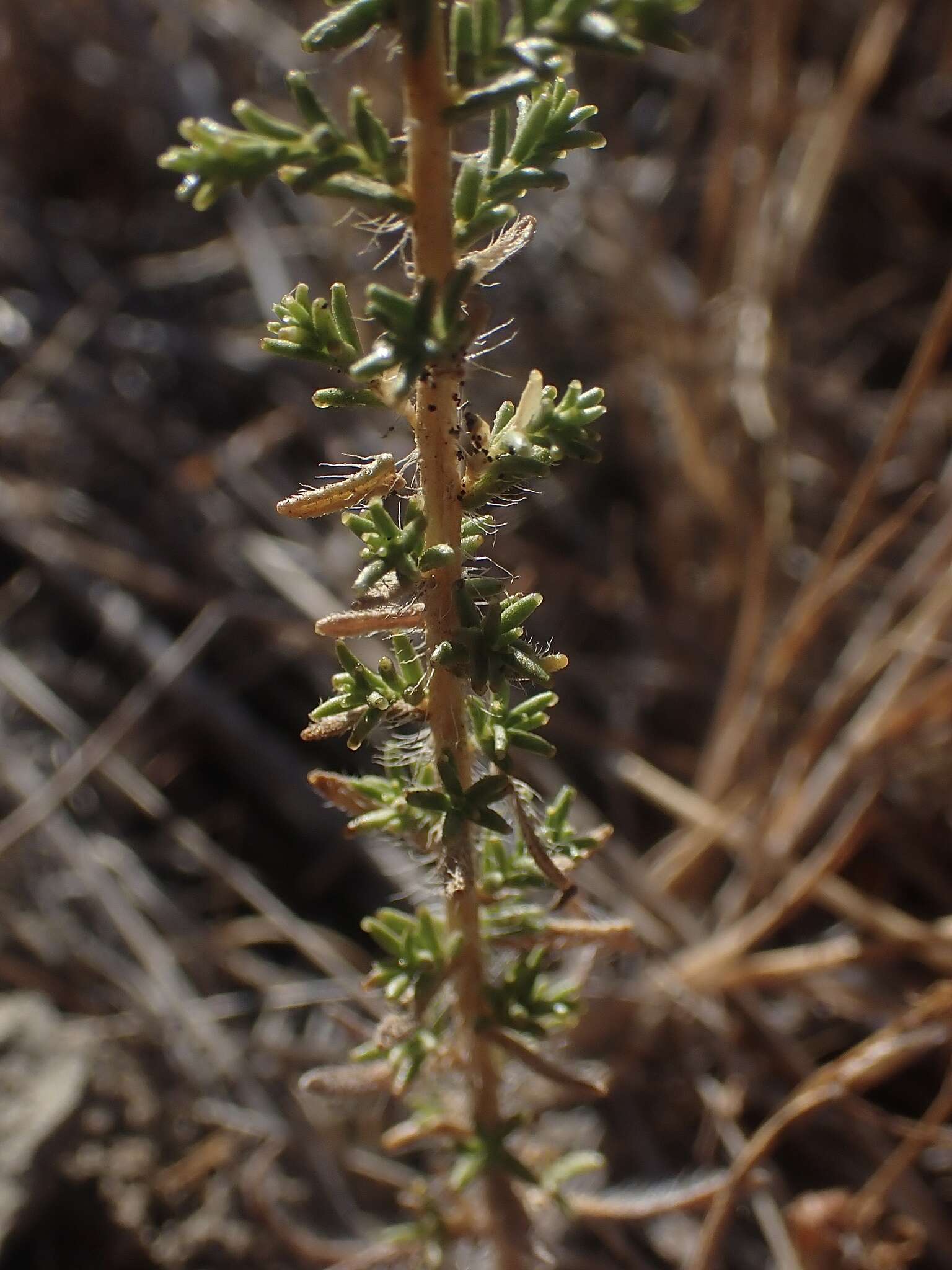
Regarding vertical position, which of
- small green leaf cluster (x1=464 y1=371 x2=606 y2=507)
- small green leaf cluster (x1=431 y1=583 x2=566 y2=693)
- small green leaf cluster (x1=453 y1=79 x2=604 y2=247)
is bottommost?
small green leaf cluster (x1=431 y1=583 x2=566 y2=693)

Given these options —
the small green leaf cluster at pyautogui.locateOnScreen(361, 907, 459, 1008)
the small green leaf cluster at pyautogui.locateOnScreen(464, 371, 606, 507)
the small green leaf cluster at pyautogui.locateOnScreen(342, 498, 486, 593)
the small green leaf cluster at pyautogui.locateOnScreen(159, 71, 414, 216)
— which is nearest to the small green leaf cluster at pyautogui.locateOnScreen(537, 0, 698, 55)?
the small green leaf cluster at pyautogui.locateOnScreen(159, 71, 414, 216)

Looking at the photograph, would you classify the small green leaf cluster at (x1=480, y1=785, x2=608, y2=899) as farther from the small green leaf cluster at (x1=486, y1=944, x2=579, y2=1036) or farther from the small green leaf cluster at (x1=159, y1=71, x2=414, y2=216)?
the small green leaf cluster at (x1=159, y1=71, x2=414, y2=216)

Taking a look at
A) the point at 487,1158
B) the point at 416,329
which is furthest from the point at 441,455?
the point at 487,1158

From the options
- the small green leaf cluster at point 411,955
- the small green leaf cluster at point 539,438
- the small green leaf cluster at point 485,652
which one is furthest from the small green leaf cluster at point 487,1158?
the small green leaf cluster at point 539,438

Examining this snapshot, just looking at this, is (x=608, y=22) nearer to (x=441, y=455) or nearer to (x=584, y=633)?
(x=441, y=455)

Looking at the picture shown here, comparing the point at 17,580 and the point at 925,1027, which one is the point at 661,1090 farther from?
the point at 17,580

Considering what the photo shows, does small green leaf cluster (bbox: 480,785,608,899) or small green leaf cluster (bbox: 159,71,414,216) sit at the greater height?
small green leaf cluster (bbox: 159,71,414,216)

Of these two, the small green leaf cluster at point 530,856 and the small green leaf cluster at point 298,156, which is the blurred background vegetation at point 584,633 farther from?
the small green leaf cluster at point 298,156

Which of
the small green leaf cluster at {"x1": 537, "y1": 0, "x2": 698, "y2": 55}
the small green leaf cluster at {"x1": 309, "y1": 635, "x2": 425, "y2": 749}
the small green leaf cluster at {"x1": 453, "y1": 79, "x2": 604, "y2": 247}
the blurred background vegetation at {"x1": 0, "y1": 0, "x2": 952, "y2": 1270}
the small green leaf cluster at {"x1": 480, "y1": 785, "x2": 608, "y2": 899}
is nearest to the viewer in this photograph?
the small green leaf cluster at {"x1": 537, "y1": 0, "x2": 698, "y2": 55}
